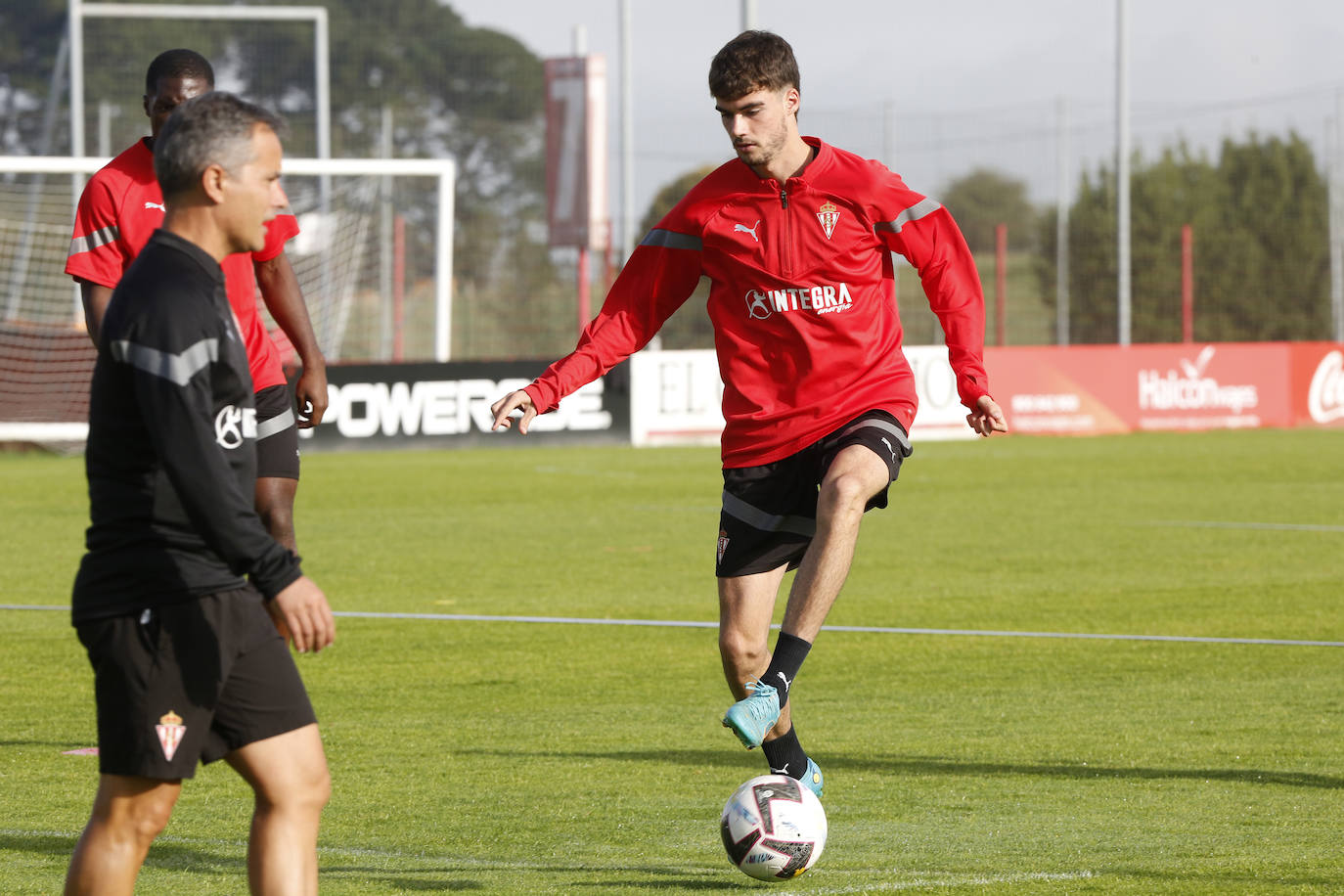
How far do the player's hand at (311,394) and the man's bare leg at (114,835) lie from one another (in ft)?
8.29

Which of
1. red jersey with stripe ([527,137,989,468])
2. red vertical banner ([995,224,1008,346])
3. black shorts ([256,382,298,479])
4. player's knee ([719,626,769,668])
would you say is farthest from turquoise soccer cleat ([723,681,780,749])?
red vertical banner ([995,224,1008,346])

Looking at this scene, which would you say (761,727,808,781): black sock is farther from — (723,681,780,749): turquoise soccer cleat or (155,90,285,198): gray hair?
(155,90,285,198): gray hair

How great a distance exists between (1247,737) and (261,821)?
4.39m

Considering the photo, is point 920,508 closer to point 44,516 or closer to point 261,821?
point 44,516

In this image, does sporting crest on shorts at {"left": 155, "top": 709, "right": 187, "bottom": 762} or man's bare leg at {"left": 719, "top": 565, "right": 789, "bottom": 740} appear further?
man's bare leg at {"left": 719, "top": 565, "right": 789, "bottom": 740}

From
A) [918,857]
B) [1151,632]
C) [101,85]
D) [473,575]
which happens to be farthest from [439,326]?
[101,85]

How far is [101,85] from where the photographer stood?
1818 inches

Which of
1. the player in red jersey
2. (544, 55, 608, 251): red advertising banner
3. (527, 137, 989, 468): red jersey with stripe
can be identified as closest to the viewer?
the player in red jersey

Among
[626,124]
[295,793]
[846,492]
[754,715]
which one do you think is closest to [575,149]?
[626,124]

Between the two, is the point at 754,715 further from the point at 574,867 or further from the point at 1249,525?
the point at 1249,525

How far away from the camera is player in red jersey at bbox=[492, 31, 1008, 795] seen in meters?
5.89

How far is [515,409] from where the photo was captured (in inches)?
233

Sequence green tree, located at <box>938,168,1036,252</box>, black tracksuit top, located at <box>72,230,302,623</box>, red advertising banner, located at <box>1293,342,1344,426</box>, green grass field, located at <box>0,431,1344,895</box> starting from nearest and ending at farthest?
black tracksuit top, located at <box>72,230,302,623</box> < green grass field, located at <box>0,431,1344,895</box> < red advertising banner, located at <box>1293,342,1344,426</box> < green tree, located at <box>938,168,1036,252</box>

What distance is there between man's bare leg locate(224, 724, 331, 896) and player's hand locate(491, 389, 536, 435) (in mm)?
2002
